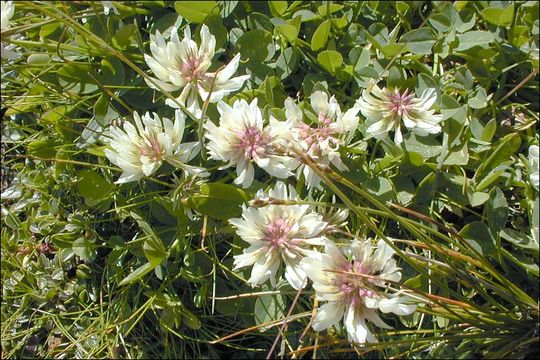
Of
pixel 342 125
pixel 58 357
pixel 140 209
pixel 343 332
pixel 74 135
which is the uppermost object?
pixel 342 125

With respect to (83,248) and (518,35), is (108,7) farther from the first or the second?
(518,35)

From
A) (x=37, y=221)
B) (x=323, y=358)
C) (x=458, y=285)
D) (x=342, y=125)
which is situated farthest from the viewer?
(x=37, y=221)

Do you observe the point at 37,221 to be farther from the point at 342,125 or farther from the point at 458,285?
the point at 458,285

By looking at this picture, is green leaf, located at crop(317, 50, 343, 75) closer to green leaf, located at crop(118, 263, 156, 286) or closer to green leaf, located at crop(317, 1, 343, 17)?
green leaf, located at crop(317, 1, 343, 17)

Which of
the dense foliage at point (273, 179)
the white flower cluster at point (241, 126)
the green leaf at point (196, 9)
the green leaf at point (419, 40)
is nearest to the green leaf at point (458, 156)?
the dense foliage at point (273, 179)

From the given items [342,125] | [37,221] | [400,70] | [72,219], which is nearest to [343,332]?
[342,125]

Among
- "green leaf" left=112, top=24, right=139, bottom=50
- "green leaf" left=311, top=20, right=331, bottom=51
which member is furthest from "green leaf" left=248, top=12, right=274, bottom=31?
"green leaf" left=112, top=24, right=139, bottom=50

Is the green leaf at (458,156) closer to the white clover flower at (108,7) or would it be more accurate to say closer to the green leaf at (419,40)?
the green leaf at (419,40)
